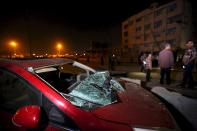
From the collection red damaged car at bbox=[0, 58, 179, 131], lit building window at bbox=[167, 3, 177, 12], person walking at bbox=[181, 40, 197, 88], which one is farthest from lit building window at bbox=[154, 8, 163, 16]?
red damaged car at bbox=[0, 58, 179, 131]

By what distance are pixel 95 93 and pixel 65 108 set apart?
2.93 ft

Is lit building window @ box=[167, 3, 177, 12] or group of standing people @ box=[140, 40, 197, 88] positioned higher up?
lit building window @ box=[167, 3, 177, 12]

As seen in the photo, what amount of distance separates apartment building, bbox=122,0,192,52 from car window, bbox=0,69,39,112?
1582 inches

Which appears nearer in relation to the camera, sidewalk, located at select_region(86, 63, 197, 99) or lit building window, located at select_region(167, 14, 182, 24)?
sidewalk, located at select_region(86, 63, 197, 99)

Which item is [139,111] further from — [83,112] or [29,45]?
[29,45]

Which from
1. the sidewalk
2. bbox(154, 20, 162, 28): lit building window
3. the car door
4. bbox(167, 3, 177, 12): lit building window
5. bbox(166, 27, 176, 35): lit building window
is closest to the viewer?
the car door

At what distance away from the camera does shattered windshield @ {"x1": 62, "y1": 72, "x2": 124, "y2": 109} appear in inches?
102

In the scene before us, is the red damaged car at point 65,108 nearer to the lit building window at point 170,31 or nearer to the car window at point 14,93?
the car window at point 14,93

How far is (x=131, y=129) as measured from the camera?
2021mm

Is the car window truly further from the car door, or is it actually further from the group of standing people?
the group of standing people

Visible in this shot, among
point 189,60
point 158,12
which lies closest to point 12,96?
point 189,60

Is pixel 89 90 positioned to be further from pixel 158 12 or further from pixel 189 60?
pixel 158 12

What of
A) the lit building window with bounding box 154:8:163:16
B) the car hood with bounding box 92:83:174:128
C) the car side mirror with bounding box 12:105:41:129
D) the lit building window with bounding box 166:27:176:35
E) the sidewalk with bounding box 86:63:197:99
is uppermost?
the lit building window with bounding box 154:8:163:16

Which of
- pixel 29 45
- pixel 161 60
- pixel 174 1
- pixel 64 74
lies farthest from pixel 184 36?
pixel 64 74
